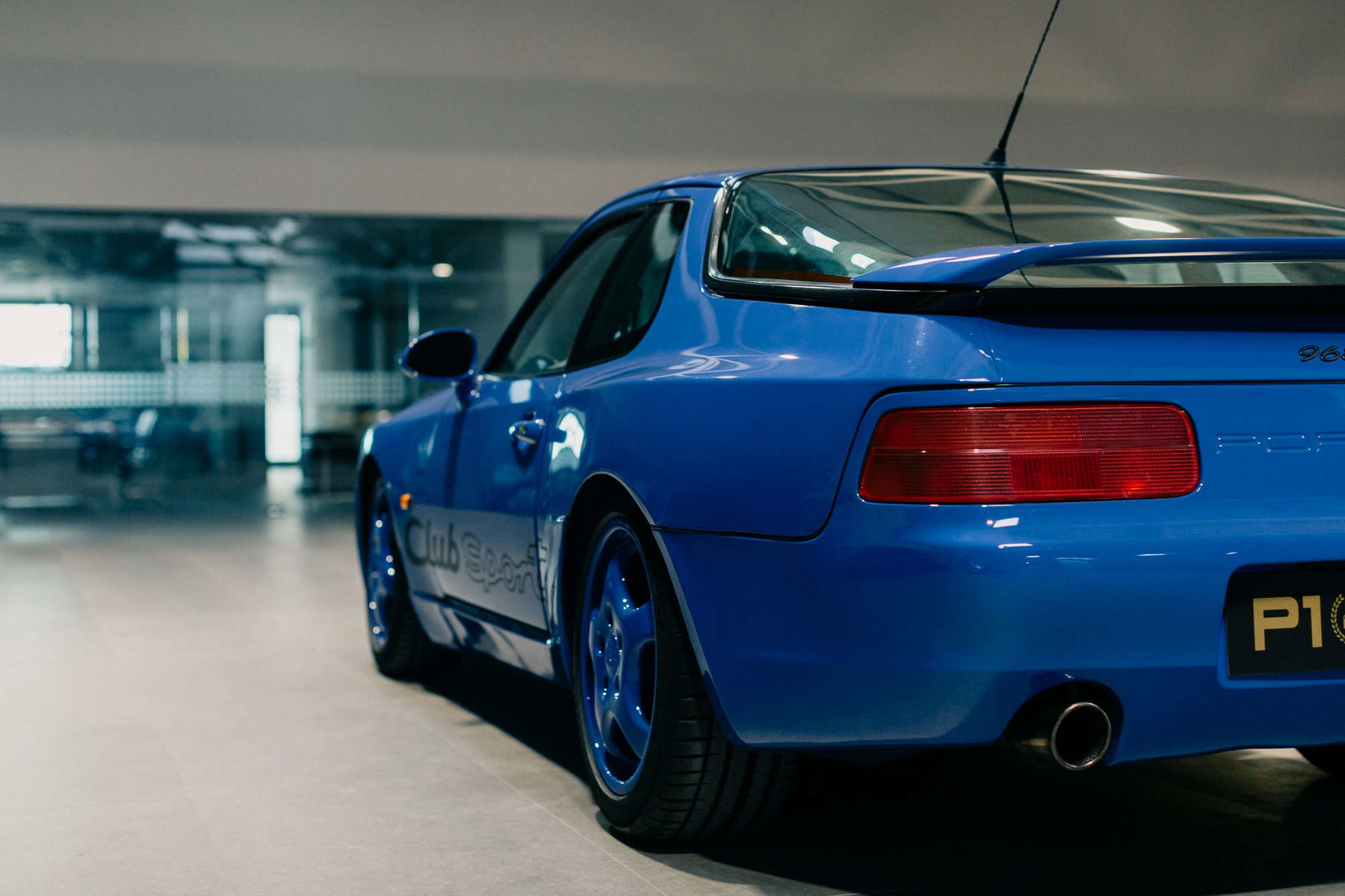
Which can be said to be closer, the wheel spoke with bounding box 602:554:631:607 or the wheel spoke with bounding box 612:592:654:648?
the wheel spoke with bounding box 612:592:654:648

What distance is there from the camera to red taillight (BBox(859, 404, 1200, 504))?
7.52 ft

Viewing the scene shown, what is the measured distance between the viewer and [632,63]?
43.2 ft

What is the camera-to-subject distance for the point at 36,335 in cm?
1705

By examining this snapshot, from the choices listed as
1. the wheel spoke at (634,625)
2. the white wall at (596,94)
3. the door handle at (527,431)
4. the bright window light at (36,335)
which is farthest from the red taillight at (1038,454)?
the bright window light at (36,335)

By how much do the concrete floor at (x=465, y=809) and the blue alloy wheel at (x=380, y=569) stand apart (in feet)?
0.61

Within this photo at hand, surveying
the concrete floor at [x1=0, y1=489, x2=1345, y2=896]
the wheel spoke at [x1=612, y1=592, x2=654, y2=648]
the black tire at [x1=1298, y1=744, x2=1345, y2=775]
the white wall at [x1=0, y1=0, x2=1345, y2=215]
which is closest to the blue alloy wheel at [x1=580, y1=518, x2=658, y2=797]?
the wheel spoke at [x1=612, y1=592, x2=654, y2=648]

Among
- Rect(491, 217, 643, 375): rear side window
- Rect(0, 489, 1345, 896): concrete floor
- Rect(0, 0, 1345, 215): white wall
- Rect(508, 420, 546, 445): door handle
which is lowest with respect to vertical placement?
Rect(0, 489, 1345, 896): concrete floor

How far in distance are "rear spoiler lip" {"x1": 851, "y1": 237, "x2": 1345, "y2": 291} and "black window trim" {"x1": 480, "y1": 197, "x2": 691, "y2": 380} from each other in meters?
0.80

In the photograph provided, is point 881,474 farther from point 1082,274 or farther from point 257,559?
point 257,559

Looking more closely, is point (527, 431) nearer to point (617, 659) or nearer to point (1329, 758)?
point (617, 659)

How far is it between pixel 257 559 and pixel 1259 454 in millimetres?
8174

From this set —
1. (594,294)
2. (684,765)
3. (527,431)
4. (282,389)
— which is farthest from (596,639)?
(282,389)

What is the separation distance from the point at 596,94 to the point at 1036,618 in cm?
1142

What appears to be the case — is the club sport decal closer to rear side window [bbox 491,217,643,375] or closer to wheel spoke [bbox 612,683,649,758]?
rear side window [bbox 491,217,643,375]
